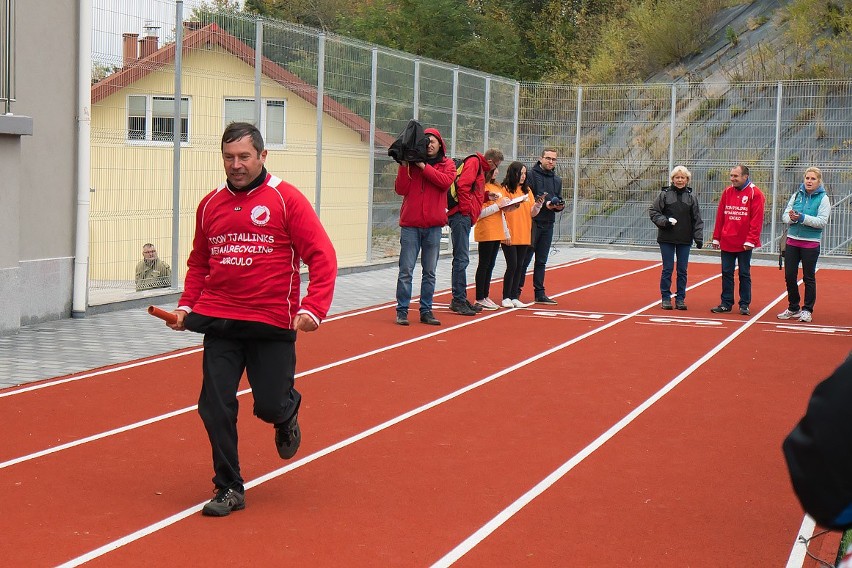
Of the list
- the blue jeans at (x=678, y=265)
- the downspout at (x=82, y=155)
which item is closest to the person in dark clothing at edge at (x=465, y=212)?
the blue jeans at (x=678, y=265)

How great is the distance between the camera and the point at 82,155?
13.4 meters

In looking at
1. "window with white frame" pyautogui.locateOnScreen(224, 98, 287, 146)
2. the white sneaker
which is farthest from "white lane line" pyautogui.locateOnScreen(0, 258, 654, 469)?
"window with white frame" pyautogui.locateOnScreen(224, 98, 287, 146)

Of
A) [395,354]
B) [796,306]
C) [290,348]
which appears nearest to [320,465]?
[290,348]

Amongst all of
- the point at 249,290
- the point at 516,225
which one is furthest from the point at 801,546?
the point at 516,225

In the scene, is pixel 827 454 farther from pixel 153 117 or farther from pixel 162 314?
pixel 153 117

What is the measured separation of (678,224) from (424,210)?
13.5 ft

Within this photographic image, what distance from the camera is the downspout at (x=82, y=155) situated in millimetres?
13398

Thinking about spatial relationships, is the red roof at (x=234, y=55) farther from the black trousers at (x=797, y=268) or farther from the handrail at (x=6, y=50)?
the black trousers at (x=797, y=268)

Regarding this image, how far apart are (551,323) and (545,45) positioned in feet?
116

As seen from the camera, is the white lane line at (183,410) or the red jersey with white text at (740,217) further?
the red jersey with white text at (740,217)

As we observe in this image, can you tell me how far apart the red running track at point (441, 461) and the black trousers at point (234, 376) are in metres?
0.37

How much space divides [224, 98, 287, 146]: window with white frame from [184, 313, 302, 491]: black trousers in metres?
10.4

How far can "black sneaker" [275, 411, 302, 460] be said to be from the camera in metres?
6.40

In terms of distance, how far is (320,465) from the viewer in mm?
7227
